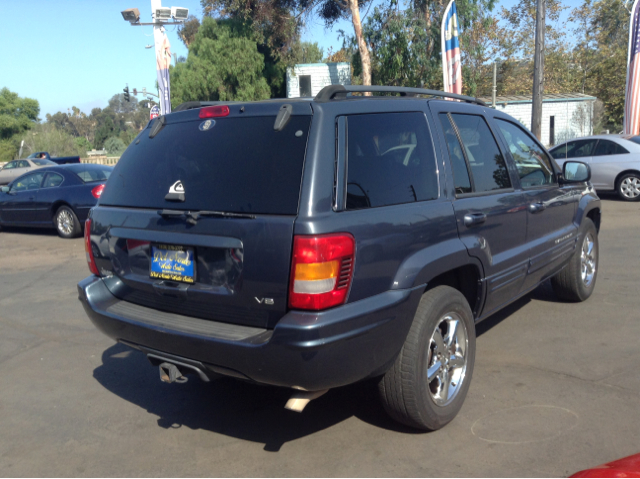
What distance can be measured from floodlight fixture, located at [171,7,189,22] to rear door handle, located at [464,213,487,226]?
2004 centimetres

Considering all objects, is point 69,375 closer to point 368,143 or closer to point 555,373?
point 368,143

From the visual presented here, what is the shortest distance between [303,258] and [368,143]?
86 centimetres

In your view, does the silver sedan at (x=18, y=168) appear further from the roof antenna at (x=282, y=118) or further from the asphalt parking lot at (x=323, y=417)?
the roof antenna at (x=282, y=118)

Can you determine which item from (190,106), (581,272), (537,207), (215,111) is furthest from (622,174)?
(215,111)

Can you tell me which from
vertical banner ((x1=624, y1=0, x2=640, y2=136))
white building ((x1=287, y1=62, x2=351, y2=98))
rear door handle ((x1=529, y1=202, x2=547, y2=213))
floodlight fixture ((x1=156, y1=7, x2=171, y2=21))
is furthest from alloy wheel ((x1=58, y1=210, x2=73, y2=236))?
white building ((x1=287, y1=62, x2=351, y2=98))

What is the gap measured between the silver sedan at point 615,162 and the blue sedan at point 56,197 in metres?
10.2

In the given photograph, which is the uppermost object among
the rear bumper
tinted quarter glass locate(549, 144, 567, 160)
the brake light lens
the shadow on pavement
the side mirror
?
the brake light lens

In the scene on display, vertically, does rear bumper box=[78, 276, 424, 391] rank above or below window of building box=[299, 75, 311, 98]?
below

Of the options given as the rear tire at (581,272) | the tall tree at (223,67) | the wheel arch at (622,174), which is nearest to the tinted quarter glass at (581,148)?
the wheel arch at (622,174)

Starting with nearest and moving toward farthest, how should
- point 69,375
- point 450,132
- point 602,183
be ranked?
point 450,132 → point 69,375 → point 602,183

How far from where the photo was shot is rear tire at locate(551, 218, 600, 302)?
5.72 m

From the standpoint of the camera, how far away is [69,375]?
4.61 metres

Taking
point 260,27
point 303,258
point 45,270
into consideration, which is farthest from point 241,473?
point 260,27

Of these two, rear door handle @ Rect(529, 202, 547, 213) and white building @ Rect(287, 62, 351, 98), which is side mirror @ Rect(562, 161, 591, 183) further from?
white building @ Rect(287, 62, 351, 98)
